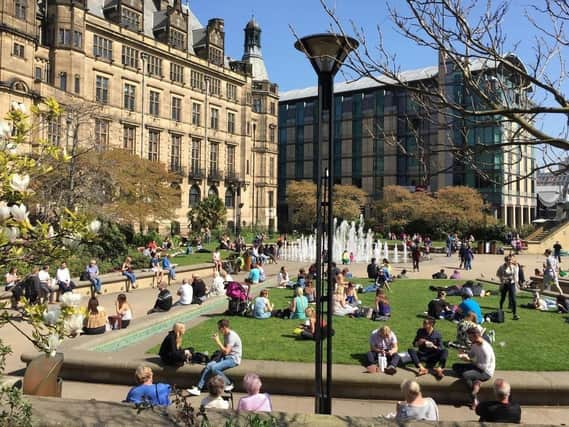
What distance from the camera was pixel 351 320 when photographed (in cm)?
1499

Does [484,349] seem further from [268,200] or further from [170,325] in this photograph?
[268,200]

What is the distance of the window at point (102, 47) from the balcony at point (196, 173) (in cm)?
1545

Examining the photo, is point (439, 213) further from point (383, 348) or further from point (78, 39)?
point (383, 348)

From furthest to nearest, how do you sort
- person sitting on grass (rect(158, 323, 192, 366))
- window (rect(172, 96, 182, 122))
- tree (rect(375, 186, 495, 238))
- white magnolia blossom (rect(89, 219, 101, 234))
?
tree (rect(375, 186, 495, 238))
window (rect(172, 96, 182, 122))
person sitting on grass (rect(158, 323, 192, 366))
white magnolia blossom (rect(89, 219, 101, 234))

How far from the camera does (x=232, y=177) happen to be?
65.7 meters

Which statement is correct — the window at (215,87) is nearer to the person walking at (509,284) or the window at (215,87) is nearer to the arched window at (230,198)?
the arched window at (230,198)

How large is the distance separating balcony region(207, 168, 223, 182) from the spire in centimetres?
2177

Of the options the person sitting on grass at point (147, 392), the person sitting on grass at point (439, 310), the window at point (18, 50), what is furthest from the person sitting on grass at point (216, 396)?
the window at point (18, 50)

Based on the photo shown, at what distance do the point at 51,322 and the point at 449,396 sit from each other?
731 centimetres

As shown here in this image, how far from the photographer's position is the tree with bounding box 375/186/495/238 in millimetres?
59375

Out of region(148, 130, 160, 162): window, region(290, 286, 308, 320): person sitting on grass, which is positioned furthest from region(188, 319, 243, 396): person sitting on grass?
region(148, 130, 160, 162): window

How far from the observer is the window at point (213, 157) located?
2493 inches

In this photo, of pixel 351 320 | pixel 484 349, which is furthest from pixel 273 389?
pixel 351 320

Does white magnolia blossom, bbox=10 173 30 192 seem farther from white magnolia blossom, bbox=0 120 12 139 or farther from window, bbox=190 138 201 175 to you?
window, bbox=190 138 201 175
